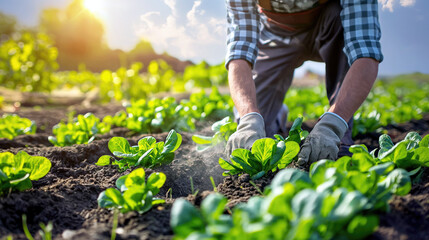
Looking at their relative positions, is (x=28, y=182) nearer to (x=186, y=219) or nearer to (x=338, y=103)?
(x=186, y=219)

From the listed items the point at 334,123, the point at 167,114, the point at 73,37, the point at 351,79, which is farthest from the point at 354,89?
the point at 73,37

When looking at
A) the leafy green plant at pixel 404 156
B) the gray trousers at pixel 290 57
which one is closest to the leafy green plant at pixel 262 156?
the leafy green plant at pixel 404 156

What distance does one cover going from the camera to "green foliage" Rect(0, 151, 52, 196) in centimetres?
135

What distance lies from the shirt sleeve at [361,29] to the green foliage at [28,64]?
5.35 meters

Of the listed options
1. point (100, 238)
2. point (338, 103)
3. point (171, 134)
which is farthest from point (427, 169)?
point (100, 238)

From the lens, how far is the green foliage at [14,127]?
8.76 ft

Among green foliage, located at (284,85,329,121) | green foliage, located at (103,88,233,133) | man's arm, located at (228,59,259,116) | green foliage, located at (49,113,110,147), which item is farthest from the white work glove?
green foliage, located at (284,85,329,121)

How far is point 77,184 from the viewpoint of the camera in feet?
5.24

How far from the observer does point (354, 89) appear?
189cm

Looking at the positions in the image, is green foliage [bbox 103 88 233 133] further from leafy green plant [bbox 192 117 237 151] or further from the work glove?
the work glove

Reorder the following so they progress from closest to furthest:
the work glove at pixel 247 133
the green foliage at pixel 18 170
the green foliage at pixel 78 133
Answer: the green foliage at pixel 18 170 → the work glove at pixel 247 133 → the green foliage at pixel 78 133

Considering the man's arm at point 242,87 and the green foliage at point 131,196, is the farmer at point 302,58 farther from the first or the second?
the green foliage at point 131,196

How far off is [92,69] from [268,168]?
16.0 metres

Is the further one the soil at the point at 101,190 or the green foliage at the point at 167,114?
the green foliage at the point at 167,114
